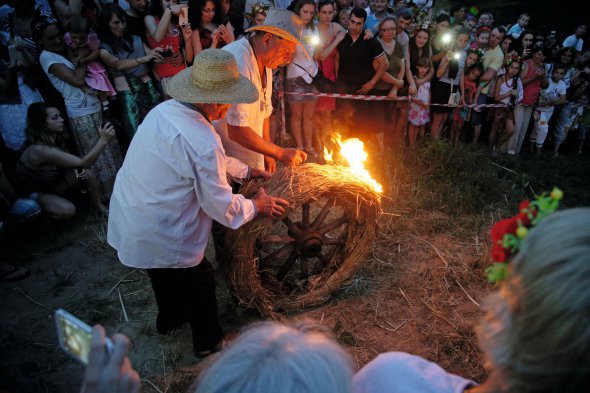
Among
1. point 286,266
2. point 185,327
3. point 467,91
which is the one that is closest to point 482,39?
point 467,91

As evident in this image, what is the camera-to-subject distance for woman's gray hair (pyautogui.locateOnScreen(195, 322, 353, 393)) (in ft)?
3.20

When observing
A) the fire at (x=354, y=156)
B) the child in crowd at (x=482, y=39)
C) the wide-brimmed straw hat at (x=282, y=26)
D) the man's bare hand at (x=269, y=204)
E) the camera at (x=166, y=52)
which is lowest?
the man's bare hand at (x=269, y=204)

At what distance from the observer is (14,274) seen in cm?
394

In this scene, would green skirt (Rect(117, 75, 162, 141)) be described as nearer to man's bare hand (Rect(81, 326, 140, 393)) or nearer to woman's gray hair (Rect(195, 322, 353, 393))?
man's bare hand (Rect(81, 326, 140, 393))

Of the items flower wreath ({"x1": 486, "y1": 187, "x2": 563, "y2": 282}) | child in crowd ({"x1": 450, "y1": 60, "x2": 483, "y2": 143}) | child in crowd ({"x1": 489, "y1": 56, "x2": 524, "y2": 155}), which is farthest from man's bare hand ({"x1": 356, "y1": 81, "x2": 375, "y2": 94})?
flower wreath ({"x1": 486, "y1": 187, "x2": 563, "y2": 282})

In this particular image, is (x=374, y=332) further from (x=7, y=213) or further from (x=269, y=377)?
(x=7, y=213)

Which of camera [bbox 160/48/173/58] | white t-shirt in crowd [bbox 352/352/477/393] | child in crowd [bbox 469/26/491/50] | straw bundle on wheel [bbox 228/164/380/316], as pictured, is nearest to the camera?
white t-shirt in crowd [bbox 352/352/477/393]

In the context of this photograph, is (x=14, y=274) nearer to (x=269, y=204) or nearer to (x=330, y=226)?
(x=269, y=204)

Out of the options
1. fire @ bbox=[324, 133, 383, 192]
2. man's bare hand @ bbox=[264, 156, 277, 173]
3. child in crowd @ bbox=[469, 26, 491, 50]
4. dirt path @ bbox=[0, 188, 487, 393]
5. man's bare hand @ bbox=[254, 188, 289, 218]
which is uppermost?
child in crowd @ bbox=[469, 26, 491, 50]

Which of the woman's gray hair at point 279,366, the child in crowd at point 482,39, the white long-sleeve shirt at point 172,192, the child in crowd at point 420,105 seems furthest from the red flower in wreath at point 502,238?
the child in crowd at point 482,39

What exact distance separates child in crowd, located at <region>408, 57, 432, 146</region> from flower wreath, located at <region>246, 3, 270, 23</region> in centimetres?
282

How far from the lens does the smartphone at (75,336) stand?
1.10m

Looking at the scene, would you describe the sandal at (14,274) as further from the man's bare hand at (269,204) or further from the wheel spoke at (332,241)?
the wheel spoke at (332,241)

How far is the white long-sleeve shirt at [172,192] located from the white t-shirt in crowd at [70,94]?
8.90 feet
